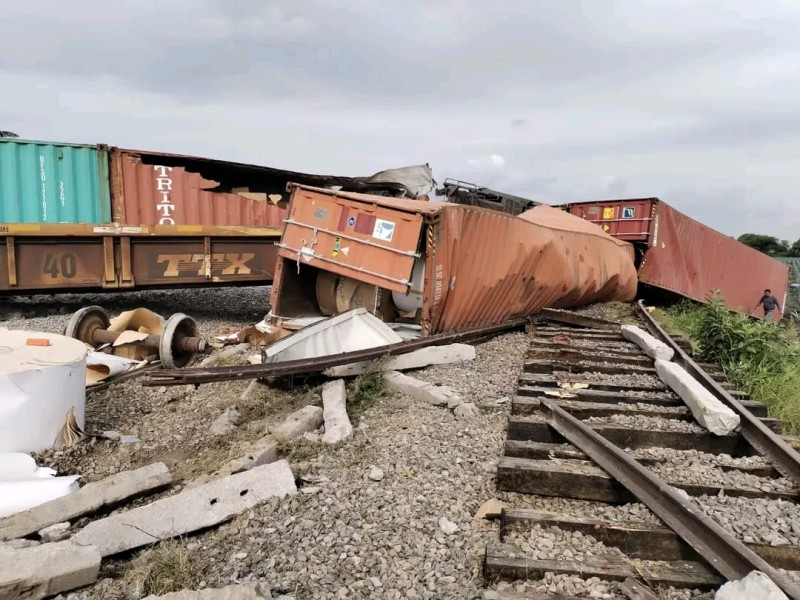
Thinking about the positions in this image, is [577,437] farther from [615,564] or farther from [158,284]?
[158,284]

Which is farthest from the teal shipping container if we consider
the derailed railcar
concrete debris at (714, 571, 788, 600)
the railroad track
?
concrete debris at (714, 571, 788, 600)

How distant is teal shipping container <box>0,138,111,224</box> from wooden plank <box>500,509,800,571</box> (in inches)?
359

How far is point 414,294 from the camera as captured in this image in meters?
7.04

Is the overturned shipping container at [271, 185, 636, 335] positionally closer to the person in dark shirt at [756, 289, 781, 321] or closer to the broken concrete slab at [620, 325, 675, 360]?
the broken concrete slab at [620, 325, 675, 360]

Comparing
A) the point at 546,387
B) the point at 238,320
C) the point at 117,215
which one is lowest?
the point at 238,320

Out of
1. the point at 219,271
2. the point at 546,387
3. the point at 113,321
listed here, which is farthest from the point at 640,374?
the point at 219,271

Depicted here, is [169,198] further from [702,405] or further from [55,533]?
[702,405]

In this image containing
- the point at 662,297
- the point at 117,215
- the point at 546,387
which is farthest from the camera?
the point at 662,297

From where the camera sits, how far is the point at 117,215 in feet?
31.4

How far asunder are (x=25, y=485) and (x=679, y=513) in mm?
3746

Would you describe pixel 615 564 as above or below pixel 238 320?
above

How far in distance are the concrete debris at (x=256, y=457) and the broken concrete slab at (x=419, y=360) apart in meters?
1.57

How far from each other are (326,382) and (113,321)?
3847 millimetres

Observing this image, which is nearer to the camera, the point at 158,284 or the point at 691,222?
the point at 158,284
